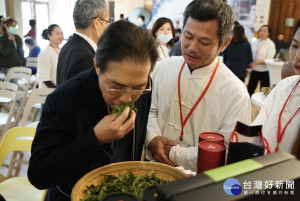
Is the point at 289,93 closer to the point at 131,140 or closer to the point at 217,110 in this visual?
the point at 217,110

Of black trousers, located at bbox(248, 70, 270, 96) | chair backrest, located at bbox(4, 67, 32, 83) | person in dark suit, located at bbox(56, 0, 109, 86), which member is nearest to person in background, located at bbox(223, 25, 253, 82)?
black trousers, located at bbox(248, 70, 270, 96)

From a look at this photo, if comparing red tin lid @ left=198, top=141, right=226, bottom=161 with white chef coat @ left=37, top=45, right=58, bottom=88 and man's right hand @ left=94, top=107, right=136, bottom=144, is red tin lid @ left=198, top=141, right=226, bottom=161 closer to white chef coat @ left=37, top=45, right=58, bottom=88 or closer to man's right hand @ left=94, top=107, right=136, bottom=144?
man's right hand @ left=94, top=107, right=136, bottom=144

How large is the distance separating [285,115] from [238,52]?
171 inches

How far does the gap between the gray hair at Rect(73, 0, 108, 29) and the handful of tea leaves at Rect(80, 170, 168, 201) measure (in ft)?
4.75

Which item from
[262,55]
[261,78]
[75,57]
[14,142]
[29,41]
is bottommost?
[261,78]

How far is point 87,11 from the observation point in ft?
7.14

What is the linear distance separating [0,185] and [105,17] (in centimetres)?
149

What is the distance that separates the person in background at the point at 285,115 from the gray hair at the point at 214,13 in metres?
0.33

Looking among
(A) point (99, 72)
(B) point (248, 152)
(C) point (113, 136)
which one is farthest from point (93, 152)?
(B) point (248, 152)

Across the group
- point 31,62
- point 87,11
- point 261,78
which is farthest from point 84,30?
point 261,78

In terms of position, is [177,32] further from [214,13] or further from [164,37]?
[214,13]

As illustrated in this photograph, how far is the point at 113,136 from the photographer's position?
101 centimetres

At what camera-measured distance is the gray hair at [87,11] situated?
217 cm

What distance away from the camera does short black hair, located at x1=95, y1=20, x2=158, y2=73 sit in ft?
3.19
